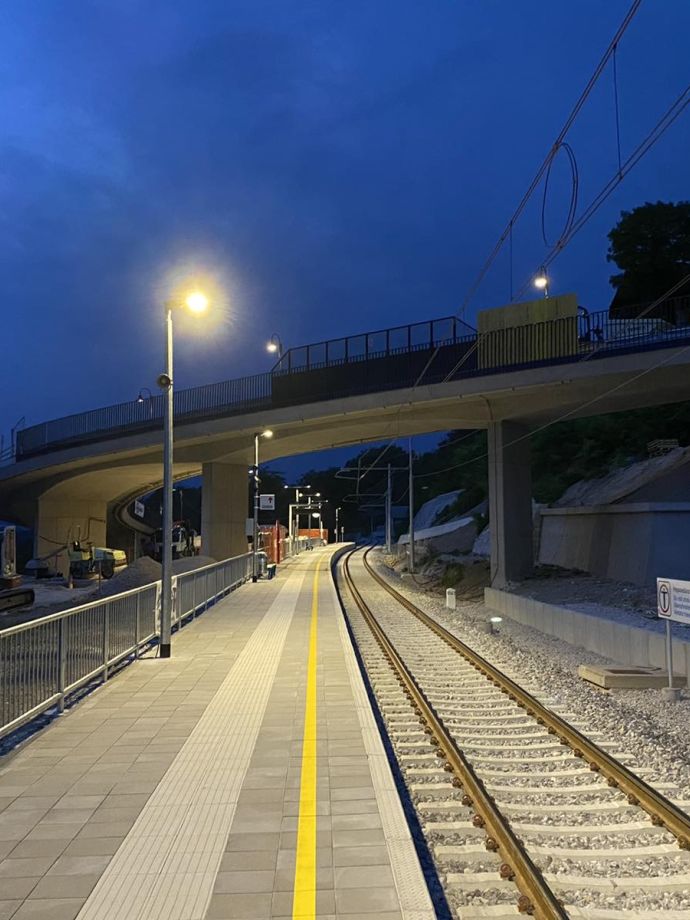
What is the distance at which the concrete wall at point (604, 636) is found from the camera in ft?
45.1

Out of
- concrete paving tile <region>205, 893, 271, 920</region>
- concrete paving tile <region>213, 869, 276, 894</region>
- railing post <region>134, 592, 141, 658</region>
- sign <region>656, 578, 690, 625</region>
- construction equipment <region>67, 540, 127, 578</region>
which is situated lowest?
construction equipment <region>67, 540, 127, 578</region>

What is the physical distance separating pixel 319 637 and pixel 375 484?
538 feet

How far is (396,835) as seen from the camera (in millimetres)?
5246

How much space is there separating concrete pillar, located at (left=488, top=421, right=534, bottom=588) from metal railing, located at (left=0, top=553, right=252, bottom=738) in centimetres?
2392

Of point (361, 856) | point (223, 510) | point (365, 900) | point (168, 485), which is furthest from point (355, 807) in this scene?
point (223, 510)

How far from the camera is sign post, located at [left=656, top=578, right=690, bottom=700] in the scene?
11.5 metres

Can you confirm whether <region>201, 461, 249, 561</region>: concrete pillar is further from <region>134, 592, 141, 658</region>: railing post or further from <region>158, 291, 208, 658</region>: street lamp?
<region>134, 592, 141, 658</region>: railing post

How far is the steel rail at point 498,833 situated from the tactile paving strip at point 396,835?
0.69 meters

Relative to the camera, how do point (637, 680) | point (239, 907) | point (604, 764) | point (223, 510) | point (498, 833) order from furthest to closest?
point (223, 510) < point (637, 680) < point (604, 764) < point (498, 833) < point (239, 907)

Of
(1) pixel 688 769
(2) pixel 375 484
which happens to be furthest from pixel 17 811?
(2) pixel 375 484

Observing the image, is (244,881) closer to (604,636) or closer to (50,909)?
(50,909)

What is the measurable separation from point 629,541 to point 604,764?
24.5 m

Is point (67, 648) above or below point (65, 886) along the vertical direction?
above

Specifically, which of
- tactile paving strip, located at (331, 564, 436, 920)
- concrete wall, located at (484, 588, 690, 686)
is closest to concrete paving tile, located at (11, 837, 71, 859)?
tactile paving strip, located at (331, 564, 436, 920)
